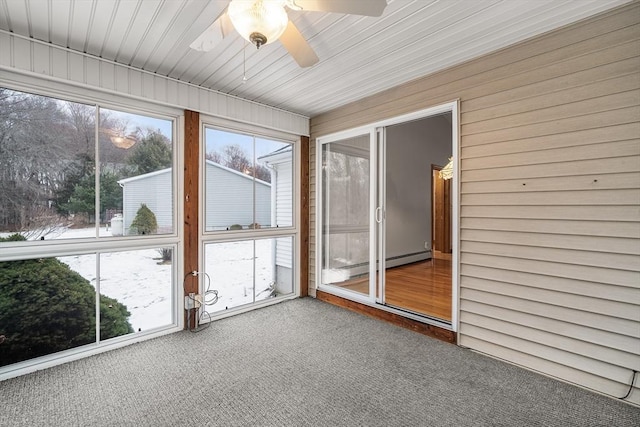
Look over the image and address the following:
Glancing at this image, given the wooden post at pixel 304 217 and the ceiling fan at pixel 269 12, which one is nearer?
the ceiling fan at pixel 269 12

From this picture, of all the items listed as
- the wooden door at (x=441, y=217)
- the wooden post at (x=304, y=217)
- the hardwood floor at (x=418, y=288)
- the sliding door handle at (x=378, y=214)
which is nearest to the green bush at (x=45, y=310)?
the wooden post at (x=304, y=217)

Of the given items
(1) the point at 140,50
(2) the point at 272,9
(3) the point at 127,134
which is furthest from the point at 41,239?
(2) the point at 272,9

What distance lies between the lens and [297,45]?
5.99 ft

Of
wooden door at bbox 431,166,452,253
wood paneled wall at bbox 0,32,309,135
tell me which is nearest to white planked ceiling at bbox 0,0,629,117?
wood paneled wall at bbox 0,32,309,135

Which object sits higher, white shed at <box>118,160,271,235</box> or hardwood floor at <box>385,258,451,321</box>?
white shed at <box>118,160,271,235</box>

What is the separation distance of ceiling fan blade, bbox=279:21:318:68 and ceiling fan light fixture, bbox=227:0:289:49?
12.2 inches

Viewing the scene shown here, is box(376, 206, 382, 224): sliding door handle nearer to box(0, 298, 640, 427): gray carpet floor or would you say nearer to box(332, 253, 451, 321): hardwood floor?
box(332, 253, 451, 321): hardwood floor

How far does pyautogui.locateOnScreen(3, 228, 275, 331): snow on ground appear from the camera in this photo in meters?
2.65

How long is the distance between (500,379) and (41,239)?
3.77m

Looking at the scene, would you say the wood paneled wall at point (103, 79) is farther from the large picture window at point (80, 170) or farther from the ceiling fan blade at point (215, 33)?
the ceiling fan blade at point (215, 33)

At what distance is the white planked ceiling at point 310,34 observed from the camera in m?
1.91

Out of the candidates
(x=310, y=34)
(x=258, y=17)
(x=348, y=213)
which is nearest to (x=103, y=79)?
(x=310, y=34)

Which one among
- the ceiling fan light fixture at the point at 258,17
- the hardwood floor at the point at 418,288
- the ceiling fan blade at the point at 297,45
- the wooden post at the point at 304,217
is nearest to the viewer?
the ceiling fan light fixture at the point at 258,17

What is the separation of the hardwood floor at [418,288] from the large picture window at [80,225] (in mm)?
2358
